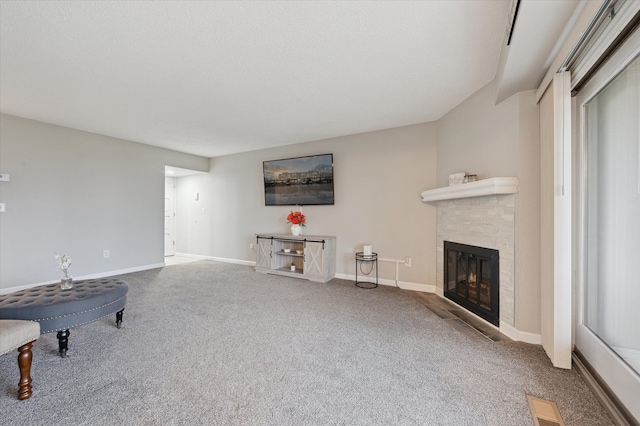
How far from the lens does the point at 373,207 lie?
4.10m

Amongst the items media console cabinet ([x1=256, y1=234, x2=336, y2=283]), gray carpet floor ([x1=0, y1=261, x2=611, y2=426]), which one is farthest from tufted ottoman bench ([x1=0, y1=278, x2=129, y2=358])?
media console cabinet ([x1=256, y1=234, x2=336, y2=283])

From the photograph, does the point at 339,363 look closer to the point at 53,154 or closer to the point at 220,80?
the point at 220,80

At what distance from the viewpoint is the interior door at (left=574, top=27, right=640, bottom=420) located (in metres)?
1.39

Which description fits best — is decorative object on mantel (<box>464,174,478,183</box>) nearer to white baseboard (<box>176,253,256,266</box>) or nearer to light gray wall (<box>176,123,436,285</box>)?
light gray wall (<box>176,123,436,285</box>)

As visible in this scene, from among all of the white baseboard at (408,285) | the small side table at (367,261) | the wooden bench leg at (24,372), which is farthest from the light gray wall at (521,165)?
the wooden bench leg at (24,372)

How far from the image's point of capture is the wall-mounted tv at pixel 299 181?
449 centimetres

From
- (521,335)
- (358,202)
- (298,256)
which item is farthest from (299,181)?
(521,335)

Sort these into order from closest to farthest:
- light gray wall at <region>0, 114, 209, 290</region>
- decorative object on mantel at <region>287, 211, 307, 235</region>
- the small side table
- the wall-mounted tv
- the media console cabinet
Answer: light gray wall at <region>0, 114, 209, 290</region>
the small side table
the media console cabinet
the wall-mounted tv
decorative object on mantel at <region>287, 211, 307, 235</region>

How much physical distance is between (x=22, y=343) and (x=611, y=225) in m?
3.73

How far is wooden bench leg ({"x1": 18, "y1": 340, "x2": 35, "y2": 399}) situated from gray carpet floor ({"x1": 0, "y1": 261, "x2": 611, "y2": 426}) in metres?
0.05

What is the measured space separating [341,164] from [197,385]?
3.63m

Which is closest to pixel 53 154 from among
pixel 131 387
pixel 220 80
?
pixel 220 80

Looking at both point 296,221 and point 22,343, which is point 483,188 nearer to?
point 296,221

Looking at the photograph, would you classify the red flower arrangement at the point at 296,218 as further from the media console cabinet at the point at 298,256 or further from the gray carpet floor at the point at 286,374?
the gray carpet floor at the point at 286,374
